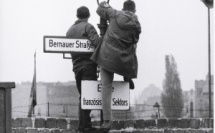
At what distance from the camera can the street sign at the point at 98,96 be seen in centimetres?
690

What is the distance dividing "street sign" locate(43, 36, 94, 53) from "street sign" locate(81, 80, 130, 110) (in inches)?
15.6

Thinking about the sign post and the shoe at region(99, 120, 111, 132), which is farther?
the shoe at region(99, 120, 111, 132)

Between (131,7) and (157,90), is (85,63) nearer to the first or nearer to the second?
(131,7)

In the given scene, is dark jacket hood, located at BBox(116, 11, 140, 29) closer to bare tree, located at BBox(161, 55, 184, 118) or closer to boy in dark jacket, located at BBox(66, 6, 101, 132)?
boy in dark jacket, located at BBox(66, 6, 101, 132)

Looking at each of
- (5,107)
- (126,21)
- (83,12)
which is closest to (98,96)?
(126,21)

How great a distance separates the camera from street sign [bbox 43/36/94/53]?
7.02 m

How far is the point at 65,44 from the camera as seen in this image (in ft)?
23.1

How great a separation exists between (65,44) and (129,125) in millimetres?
2471

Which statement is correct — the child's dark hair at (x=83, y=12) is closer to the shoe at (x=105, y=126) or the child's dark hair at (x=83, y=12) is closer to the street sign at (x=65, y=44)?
the street sign at (x=65, y=44)

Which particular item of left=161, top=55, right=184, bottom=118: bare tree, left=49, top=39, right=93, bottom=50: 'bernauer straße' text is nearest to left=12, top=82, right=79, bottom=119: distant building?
left=161, top=55, right=184, bottom=118: bare tree

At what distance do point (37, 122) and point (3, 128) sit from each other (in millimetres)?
3455

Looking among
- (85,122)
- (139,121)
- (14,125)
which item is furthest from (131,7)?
(14,125)

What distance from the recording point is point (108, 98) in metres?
6.80

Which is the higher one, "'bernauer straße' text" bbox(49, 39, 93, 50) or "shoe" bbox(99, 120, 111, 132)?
"'bernauer straße' text" bbox(49, 39, 93, 50)
